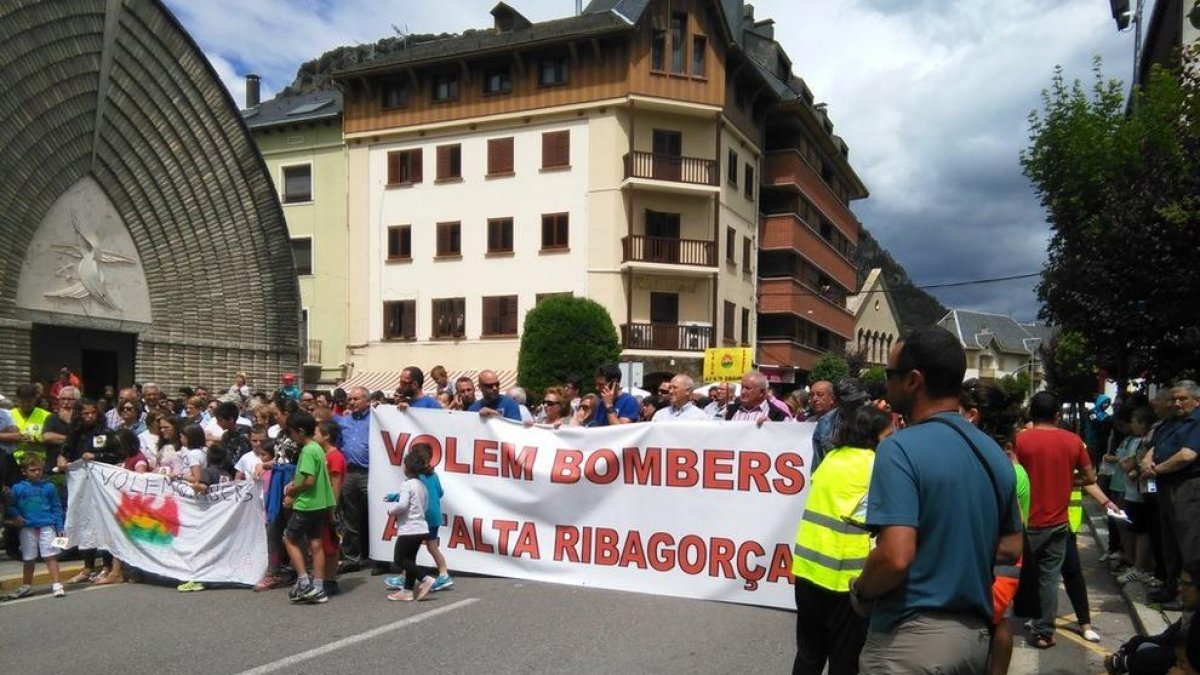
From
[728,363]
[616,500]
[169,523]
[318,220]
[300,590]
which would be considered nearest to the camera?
[300,590]

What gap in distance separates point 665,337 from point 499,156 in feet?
31.3

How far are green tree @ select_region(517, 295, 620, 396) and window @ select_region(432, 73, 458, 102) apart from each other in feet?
33.3

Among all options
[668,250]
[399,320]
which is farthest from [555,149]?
[399,320]

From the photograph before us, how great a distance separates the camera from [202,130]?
74.0ft

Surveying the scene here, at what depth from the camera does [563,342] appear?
32250 mm

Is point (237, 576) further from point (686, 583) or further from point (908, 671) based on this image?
point (908, 671)

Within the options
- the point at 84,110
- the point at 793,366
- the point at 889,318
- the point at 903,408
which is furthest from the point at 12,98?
the point at 889,318

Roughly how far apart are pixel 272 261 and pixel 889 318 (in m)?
58.0

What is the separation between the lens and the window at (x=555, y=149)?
3588cm

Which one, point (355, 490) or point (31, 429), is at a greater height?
point (31, 429)

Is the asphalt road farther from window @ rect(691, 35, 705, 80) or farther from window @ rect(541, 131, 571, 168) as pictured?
window @ rect(691, 35, 705, 80)

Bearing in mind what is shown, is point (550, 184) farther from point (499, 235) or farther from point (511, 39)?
point (511, 39)

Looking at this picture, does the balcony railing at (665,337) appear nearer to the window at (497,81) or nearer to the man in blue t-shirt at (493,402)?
the window at (497,81)

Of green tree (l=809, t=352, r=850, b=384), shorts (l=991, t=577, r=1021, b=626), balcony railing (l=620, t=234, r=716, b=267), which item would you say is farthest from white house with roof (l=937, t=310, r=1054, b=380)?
shorts (l=991, t=577, r=1021, b=626)
